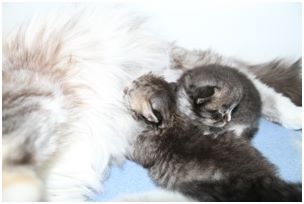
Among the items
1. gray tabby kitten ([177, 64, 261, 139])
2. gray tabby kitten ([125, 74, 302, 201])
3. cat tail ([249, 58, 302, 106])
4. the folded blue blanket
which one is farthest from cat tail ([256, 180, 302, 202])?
cat tail ([249, 58, 302, 106])

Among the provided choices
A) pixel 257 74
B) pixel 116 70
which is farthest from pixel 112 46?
pixel 257 74

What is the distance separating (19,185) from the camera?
3.66ft

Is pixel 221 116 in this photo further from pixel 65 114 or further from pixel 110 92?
pixel 65 114

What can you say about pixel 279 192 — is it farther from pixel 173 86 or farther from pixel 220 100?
pixel 173 86

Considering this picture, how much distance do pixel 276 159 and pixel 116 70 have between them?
2.33ft

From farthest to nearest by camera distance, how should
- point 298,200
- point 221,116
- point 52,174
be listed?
1. point 221,116
2. point 52,174
3. point 298,200

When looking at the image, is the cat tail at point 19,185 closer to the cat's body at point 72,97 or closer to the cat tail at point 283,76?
the cat's body at point 72,97

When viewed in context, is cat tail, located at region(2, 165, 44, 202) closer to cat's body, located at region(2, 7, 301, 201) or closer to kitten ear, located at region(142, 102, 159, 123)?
cat's body, located at region(2, 7, 301, 201)

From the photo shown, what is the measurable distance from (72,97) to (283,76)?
987 mm

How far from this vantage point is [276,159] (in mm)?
1541

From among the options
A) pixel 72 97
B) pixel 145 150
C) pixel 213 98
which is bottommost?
pixel 145 150

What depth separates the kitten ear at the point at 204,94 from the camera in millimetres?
1515

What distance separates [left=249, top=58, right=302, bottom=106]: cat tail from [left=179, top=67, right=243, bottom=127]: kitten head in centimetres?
33

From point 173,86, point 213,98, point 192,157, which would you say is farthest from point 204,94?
point 192,157
